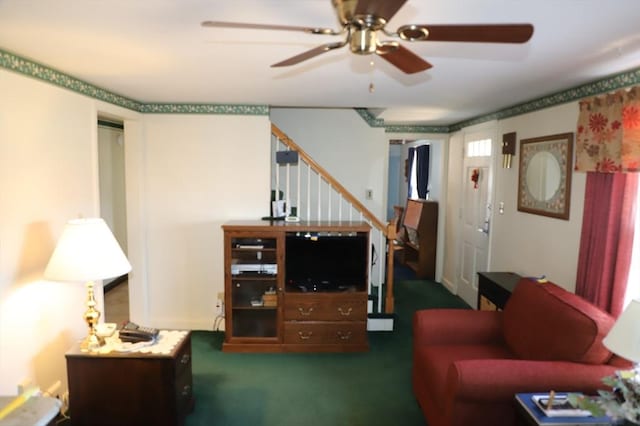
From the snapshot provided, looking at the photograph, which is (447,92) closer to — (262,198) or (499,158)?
(499,158)

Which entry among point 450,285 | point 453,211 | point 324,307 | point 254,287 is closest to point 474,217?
point 453,211

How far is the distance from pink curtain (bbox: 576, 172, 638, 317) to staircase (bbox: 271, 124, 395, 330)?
1632mm

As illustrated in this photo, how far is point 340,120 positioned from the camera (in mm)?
4781

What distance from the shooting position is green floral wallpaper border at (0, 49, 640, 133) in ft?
7.76

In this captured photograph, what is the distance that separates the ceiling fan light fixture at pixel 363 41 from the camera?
129cm

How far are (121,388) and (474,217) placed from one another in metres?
4.04

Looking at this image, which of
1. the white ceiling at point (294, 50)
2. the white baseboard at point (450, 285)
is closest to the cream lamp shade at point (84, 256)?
the white ceiling at point (294, 50)

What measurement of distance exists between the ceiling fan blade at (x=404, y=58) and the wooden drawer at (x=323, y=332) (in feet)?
8.33

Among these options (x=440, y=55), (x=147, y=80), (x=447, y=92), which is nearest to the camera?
(x=440, y=55)

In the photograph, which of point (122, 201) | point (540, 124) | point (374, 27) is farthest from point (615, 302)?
point (122, 201)

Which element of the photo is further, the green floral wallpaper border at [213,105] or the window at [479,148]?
the window at [479,148]

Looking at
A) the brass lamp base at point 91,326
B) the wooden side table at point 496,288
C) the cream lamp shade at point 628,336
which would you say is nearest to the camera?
the cream lamp shade at point 628,336

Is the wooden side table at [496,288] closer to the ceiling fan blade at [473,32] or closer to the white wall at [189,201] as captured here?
the white wall at [189,201]

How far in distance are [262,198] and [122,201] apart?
285 centimetres
